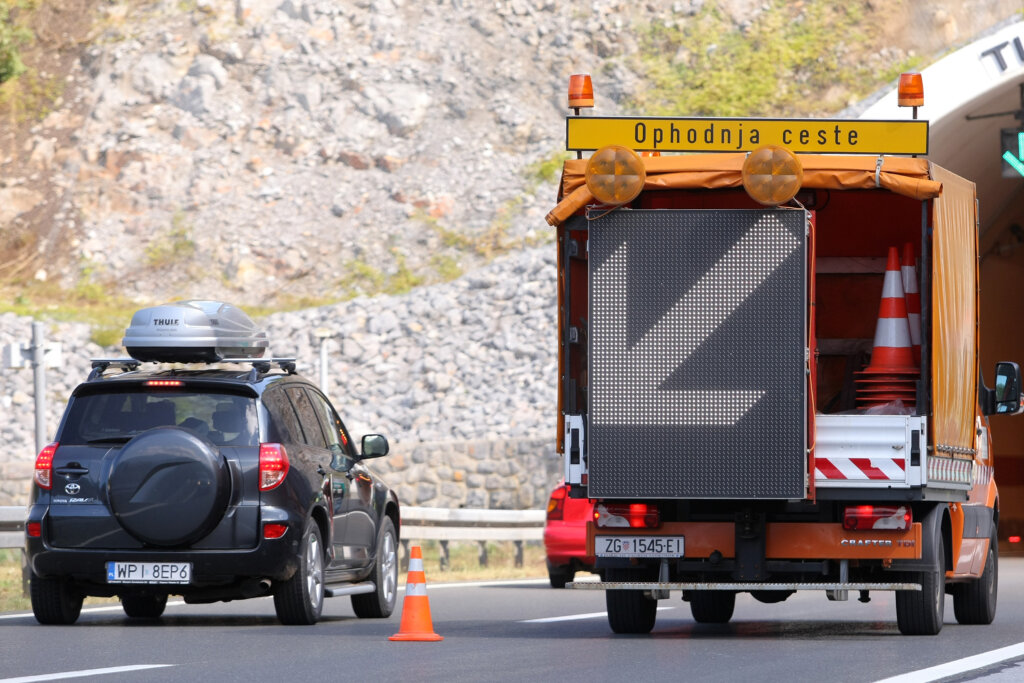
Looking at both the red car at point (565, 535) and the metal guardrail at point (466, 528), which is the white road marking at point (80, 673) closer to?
the red car at point (565, 535)

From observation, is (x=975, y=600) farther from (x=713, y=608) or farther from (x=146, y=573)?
(x=146, y=573)

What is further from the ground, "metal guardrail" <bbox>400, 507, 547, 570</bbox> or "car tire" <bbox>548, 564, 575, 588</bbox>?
"metal guardrail" <bbox>400, 507, 547, 570</bbox>

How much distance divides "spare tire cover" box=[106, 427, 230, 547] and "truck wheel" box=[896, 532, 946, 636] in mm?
4322

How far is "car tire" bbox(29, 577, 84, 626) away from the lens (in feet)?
43.5

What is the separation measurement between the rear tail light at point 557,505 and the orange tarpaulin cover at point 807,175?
7827 millimetres

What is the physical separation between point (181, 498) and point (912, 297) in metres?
4.81

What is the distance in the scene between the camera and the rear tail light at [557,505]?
19859mm

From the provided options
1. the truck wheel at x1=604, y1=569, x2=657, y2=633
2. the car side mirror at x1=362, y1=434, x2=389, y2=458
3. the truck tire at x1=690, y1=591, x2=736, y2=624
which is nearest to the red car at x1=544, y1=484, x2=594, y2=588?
the truck tire at x1=690, y1=591, x2=736, y2=624

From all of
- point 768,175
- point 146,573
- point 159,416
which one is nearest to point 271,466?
point 159,416

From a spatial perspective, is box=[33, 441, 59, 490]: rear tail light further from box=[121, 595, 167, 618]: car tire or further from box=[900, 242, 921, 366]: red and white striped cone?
box=[900, 242, 921, 366]: red and white striped cone

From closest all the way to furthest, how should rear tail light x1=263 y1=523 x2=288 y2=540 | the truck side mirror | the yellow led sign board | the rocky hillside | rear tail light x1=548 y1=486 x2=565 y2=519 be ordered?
the yellow led sign board < rear tail light x1=263 y1=523 x2=288 y2=540 < the truck side mirror < rear tail light x1=548 y1=486 x2=565 y2=519 < the rocky hillside

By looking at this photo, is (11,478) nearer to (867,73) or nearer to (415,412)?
(415,412)

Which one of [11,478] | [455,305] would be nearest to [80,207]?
[455,305]

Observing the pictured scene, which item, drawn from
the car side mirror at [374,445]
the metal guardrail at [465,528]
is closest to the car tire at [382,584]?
the car side mirror at [374,445]
